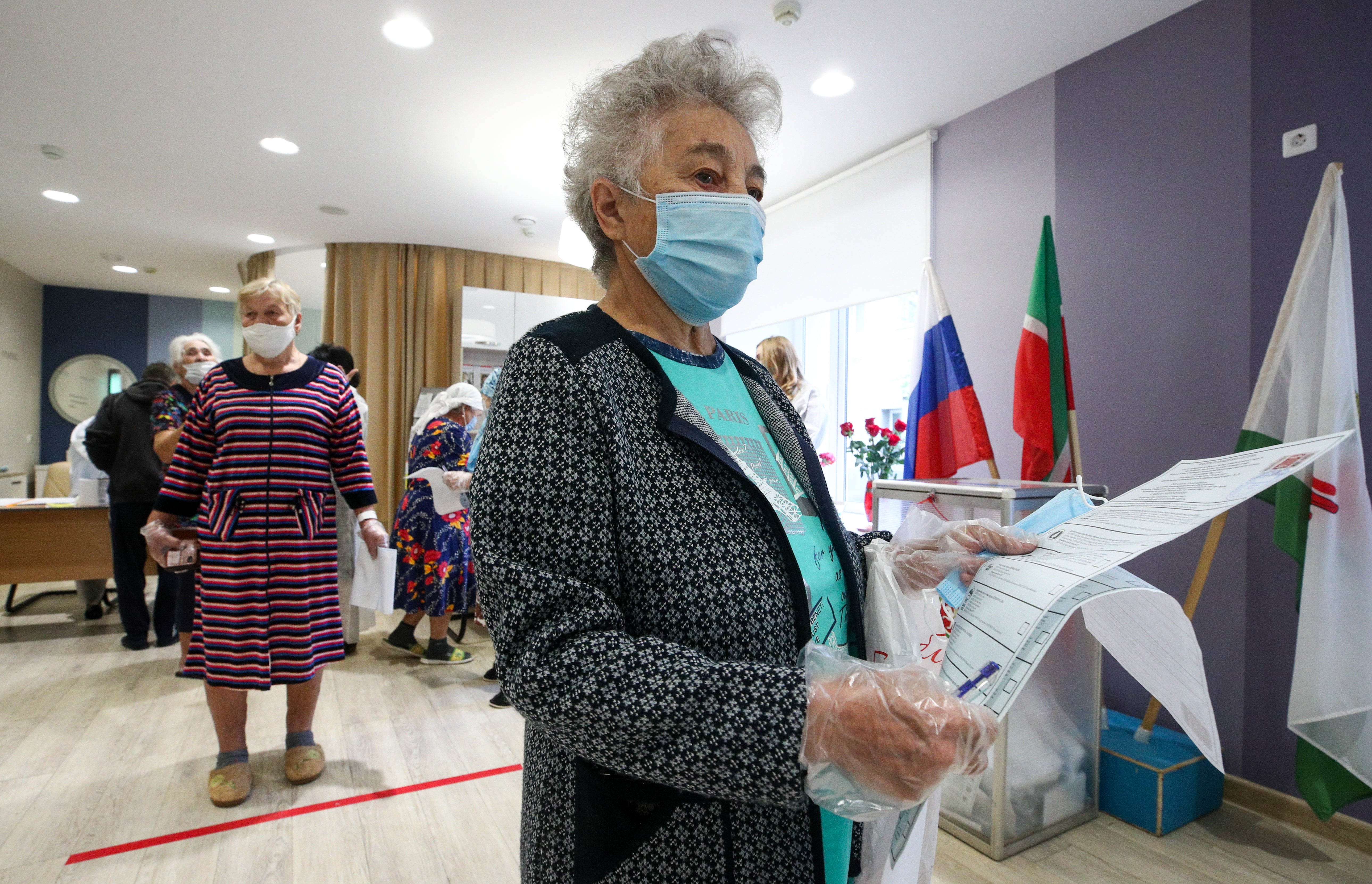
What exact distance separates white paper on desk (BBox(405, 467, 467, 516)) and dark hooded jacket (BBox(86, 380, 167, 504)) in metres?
1.53

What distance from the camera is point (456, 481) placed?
307 cm

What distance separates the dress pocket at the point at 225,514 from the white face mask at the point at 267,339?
0.40m

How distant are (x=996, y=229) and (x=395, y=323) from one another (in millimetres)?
4792

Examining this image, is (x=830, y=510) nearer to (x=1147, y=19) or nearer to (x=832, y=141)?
(x=1147, y=19)

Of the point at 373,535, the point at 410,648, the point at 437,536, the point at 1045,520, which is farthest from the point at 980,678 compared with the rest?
the point at 410,648

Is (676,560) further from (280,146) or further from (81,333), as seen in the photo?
(81,333)

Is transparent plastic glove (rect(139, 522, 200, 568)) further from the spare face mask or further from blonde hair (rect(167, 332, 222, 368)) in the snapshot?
the spare face mask

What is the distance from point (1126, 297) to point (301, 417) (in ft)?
9.34

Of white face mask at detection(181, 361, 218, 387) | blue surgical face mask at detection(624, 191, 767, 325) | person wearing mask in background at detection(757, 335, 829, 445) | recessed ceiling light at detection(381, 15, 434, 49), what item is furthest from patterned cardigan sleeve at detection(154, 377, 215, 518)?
person wearing mask in background at detection(757, 335, 829, 445)

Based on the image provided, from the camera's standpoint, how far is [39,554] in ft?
12.2

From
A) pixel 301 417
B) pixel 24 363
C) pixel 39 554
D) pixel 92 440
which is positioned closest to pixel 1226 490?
pixel 301 417

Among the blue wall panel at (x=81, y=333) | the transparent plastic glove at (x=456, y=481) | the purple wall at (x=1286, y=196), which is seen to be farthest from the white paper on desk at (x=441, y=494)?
the blue wall panel at (x=81, y=333)

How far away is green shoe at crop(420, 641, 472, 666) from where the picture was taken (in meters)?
3.46

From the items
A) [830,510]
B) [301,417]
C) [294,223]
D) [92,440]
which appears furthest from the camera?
[294,223]
